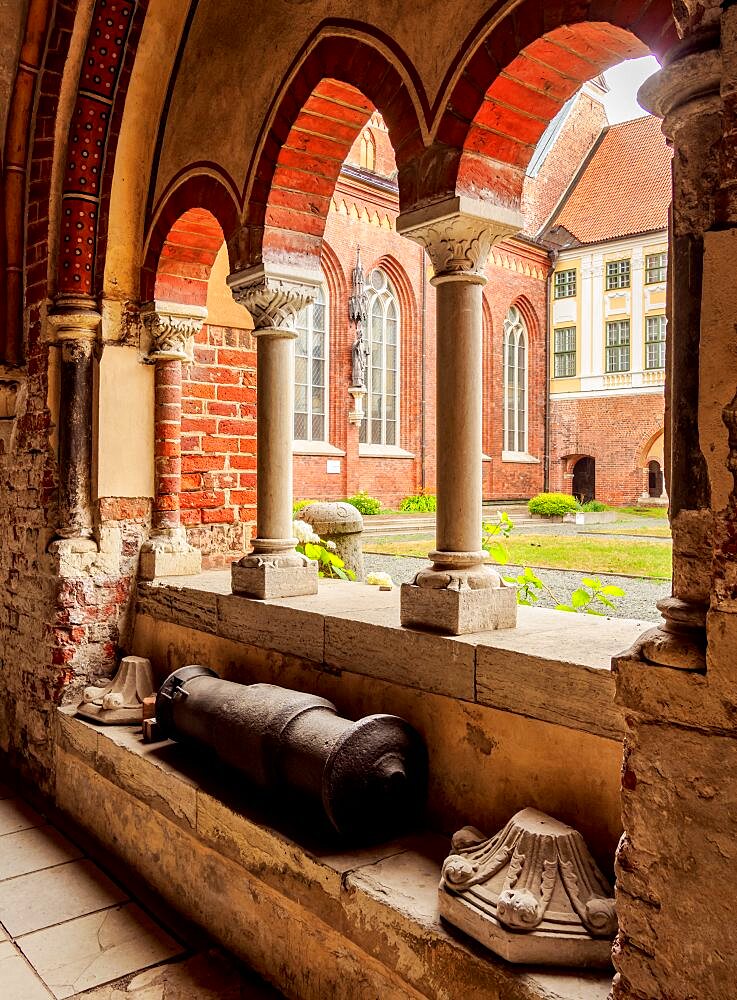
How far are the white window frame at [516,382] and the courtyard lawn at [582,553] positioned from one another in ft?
26.7

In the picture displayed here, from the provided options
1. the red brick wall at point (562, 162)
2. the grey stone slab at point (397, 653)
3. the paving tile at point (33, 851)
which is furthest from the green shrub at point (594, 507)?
the grey stone slab at point (397, 653)

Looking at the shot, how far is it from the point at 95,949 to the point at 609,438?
1808cm

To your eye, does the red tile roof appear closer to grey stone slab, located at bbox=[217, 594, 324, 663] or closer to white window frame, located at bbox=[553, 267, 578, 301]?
white window frame, located at bbox=[553, 267, 578, 301]

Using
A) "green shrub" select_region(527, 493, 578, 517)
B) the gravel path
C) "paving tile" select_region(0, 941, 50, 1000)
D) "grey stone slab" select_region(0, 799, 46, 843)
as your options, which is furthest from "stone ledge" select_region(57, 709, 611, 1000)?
"green shrub" select_region(527, 493, 578, 517)

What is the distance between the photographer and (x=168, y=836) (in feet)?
9.50

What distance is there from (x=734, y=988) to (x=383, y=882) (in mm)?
907

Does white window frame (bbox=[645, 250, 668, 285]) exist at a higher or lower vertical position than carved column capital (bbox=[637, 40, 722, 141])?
higher

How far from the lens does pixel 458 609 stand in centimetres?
241

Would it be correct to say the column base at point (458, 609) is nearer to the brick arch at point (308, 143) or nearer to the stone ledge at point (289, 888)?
the stone ledge at point (289, 888)

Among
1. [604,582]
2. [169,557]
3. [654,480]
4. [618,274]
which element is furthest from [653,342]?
[169,557]

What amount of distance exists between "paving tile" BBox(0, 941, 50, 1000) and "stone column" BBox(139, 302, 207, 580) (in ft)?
6.09

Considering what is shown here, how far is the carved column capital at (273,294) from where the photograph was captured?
335cm

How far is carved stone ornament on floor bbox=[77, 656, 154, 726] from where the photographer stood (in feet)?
11.4

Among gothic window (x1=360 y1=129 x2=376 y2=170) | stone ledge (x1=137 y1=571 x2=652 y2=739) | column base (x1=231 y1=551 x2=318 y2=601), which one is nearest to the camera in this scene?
stone ledge (x1=137 y1=571 x2=652 y2=739)
